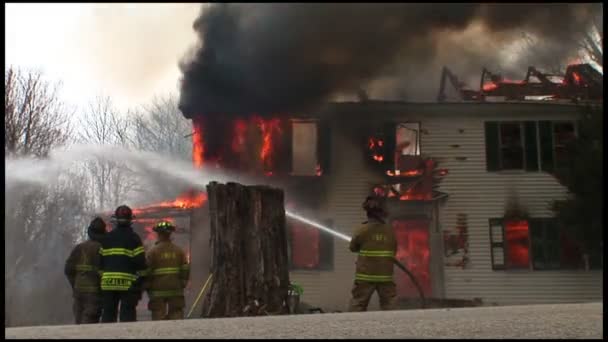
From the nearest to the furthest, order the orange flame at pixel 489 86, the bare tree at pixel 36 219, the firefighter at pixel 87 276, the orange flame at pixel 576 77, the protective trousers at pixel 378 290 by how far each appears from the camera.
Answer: the protective trousers at pixel 378 290 < the firefighter at pixel 87 276 < the bare tree at pixel 36 219 < the orange flame at pixel 576 77 < the orange flame at pixel 489 86

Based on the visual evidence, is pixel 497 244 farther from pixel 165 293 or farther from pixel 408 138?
pixel 165 293

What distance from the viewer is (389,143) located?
1755 centimetres

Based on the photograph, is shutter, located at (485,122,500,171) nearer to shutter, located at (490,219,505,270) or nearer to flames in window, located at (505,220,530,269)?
shutter, located at (490,219,505,270)

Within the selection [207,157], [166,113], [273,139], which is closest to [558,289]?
[273,139]

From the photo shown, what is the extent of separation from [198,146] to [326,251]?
3940mm

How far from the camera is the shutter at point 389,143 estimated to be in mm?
17438

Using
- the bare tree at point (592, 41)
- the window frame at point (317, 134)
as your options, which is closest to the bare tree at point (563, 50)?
the bare tree at point (592, 41)

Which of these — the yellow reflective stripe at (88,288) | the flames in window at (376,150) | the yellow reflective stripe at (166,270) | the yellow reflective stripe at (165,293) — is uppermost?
the flames in window at (376,150)

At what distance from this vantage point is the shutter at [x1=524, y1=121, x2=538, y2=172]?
17891mm

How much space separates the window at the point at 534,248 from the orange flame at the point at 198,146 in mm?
7115

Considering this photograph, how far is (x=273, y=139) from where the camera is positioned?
17.5 m

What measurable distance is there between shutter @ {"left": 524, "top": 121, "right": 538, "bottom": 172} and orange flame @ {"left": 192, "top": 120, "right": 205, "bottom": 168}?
7842 millimetres

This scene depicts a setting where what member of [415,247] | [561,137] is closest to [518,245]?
[415,247]

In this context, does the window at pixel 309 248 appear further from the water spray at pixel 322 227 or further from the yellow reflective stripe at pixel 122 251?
the yellow reflective stripe at pixel 122 251
